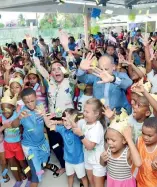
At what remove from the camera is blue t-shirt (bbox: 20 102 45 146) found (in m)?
2.52

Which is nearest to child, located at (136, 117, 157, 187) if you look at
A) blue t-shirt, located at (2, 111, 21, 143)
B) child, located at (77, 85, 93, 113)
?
child, located at (77, 85, 93, 113)

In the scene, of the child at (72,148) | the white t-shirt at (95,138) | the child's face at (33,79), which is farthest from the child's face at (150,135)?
the child's face at (33,79)

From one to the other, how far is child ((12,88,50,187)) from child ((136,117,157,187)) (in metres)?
1.08

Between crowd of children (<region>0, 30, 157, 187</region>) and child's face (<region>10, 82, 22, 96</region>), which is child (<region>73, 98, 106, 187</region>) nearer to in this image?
crowd of children (<region>0, 30, 157, 187</region>)

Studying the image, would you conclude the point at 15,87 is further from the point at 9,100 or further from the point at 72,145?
the point at 72,145

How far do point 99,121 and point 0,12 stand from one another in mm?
6408

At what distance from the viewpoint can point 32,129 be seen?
252 centimetres

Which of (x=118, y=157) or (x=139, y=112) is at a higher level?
(x=139, y=112)

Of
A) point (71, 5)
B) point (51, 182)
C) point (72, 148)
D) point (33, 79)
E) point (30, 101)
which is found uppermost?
point (71, 5)

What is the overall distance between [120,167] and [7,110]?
1.29 m

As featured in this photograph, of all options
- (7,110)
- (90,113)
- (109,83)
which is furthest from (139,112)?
(7,110)

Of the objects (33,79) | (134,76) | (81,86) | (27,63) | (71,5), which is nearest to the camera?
(81,86)

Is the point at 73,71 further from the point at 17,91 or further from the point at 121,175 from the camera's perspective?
the point at 121,175

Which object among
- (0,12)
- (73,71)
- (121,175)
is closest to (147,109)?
(121,175)
